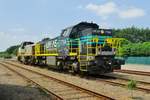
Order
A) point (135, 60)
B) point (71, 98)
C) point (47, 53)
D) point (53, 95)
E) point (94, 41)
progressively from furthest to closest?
point (135, 60) → point (47, 53) → point (94, 41) → point (53, 95) → point (71, 98)

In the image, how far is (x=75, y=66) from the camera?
18.6 metres

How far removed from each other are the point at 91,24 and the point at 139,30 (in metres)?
85.7

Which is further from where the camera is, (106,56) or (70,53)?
(70,53)

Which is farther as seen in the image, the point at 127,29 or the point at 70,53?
the point at 127,29

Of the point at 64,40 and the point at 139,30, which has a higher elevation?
the point at 139,30

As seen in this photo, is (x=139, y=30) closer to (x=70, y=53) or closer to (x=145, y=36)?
(x=145, y=36)

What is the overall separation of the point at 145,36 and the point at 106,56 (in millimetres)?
86604

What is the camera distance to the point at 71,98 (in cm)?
1106

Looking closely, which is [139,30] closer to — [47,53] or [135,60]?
[135,60]

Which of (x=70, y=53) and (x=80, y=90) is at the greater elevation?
(x=70, y=53)

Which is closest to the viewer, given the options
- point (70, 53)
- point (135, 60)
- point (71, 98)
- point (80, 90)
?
point (71, 98)

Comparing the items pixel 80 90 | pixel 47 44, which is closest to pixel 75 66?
pixel 80 90

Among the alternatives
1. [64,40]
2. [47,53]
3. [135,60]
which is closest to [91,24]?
[64,40]

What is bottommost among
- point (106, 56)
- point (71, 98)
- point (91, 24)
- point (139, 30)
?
point (71, 98)
